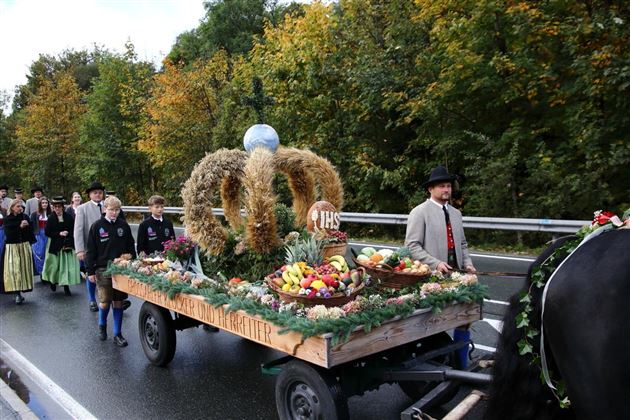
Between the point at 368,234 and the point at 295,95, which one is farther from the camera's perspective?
the point at 295,95

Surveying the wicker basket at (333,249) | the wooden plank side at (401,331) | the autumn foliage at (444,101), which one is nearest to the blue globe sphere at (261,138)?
the wicker basket at (333,249)

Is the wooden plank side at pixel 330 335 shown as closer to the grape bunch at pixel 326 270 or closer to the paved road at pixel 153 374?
the grape bunch at pixel 326 270

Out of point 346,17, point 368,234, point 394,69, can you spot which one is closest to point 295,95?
point 346,17

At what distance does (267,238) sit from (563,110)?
9.96m

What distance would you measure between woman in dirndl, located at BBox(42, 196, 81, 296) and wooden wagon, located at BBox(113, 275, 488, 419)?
6433mm

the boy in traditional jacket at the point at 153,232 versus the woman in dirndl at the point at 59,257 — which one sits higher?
the boy in traditional jacket at the point at 153,232

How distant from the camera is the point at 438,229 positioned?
4.88m

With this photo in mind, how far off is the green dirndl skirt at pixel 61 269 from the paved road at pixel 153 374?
167 cm

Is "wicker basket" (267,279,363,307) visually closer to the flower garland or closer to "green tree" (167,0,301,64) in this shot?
the flower garland

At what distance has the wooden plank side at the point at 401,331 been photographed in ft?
11.2

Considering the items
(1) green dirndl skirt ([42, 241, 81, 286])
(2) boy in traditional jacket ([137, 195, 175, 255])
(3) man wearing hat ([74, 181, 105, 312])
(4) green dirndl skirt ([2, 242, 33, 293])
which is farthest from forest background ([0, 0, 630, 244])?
(4) green dirndl skirt ([2, 242, 33, 293])

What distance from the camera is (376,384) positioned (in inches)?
155

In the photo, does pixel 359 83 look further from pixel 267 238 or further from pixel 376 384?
pixel 376 384

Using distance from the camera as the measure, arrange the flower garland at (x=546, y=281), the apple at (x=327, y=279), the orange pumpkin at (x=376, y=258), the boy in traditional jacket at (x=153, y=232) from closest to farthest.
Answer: the flower garland at (x=546, y=281)
the apple at (x=327, y=279)
the orange pumpkin at (x=376, y=258)
the boy in traditional jacket at (x=153, y=232)
